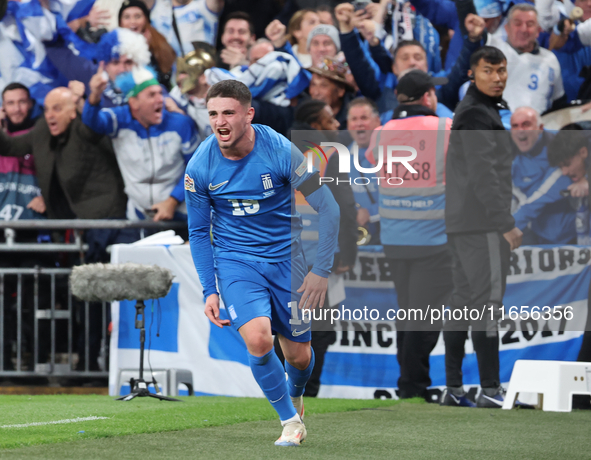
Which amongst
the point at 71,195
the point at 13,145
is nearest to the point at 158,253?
the point at 71,195

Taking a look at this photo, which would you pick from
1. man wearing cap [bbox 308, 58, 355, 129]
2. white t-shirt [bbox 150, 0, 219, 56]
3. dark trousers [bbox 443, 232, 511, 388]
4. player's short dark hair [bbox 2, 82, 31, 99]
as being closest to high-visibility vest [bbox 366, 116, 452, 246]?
dark trousers [bbox 443, 232, 511, 388]

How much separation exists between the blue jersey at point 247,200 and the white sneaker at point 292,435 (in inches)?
33.4

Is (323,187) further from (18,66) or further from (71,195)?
(18,66)

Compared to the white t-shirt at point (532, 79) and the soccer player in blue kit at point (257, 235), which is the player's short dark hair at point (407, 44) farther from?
the soccer player in blue kit at point (257, 235)

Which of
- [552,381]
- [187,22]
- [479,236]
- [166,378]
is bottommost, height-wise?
[166,378]

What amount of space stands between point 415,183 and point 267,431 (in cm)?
315

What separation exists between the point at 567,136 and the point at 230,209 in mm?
4297

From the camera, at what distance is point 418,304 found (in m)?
7.81

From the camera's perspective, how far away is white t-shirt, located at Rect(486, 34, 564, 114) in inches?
332

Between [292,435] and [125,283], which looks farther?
[125,283]

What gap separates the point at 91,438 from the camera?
15.8 ft

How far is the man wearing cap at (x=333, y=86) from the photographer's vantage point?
8.91 metres

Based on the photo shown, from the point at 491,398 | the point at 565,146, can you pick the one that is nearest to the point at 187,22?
the point at 565,146

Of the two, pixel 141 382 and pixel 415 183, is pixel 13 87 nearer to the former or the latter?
pixel 141 382
